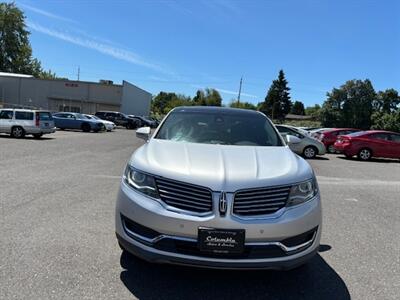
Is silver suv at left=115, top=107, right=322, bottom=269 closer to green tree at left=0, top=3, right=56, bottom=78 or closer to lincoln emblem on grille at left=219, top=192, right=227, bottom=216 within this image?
lincoln emblem on grille at left=219, top=192, right=227, bottom=216

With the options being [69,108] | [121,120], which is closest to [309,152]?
[121,120]

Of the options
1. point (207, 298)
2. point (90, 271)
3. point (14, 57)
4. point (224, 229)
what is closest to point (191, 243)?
point (224, 229)

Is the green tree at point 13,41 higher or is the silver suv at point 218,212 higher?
the green tree at point 13,41

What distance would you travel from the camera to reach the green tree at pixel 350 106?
284ft

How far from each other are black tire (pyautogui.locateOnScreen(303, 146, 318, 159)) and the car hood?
1493 centimetres

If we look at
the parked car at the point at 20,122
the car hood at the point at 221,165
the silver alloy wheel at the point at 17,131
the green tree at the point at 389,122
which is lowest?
the silver alloy wheel at the point at 17,131

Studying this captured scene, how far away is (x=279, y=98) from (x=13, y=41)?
5710 centimetres

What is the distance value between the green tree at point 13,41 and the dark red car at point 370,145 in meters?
75.1

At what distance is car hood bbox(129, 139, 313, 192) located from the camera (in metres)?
3.54

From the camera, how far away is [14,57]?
80.8 m

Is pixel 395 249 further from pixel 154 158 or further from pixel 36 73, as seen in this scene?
pixel 36 73

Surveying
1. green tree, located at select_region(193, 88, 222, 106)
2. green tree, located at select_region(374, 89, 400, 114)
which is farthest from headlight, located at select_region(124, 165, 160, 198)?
green tree, located at select_region(193, 88, 222, 106)

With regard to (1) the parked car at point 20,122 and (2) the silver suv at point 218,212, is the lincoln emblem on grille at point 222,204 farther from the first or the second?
(1) the parked car at point 20,122

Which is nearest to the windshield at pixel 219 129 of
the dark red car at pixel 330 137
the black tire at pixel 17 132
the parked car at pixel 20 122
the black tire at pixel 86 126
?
the parked car at pixel 20 122
